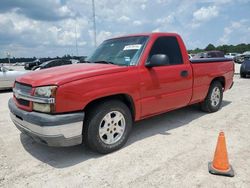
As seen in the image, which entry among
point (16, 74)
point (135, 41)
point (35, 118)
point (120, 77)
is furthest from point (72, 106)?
point (16, 74)

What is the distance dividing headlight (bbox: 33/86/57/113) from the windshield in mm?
1436

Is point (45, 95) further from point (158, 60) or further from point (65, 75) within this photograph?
point (158, 60)

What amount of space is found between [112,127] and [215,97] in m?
3.50

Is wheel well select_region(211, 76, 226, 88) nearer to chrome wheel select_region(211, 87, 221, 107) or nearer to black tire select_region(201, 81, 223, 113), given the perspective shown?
black tire select_region(201, 81, 223, 113)

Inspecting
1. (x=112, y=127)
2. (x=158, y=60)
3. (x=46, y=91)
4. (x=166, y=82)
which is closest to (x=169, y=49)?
(x=166, y=82)

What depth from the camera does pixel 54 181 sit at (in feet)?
10.6

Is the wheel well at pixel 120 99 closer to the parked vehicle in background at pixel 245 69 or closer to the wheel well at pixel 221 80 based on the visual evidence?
the wheel well at pixel 221 80

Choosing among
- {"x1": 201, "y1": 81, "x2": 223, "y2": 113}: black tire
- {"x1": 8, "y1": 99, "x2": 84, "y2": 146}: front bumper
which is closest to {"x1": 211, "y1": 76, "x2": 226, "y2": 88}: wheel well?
{"x1": 201, "y1": 81, "x2": 223, "y2": 113}: black tire

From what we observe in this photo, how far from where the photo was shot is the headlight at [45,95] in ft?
11.1

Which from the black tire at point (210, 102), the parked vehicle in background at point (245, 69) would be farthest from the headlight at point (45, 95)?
the parked vehicle in background at point (245, 69)

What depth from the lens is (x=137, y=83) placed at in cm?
420

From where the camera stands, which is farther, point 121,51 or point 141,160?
point 121,51

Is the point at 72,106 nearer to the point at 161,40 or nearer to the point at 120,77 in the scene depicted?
the point at 120,77

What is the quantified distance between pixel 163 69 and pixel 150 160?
68.6 inches
